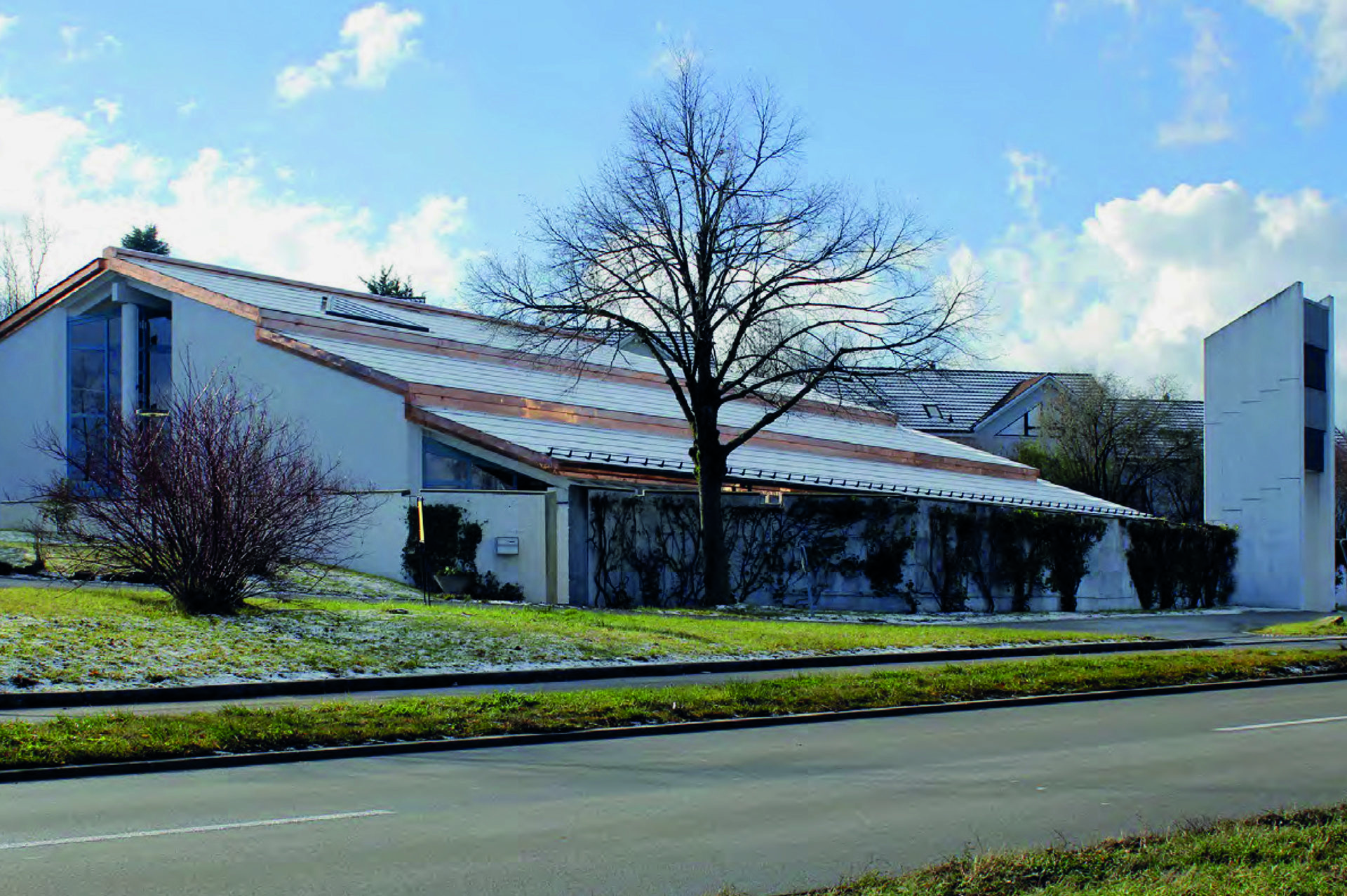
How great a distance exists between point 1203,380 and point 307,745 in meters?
35.0

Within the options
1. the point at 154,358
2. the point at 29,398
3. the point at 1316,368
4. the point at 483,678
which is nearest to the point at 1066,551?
the point at 1316,368

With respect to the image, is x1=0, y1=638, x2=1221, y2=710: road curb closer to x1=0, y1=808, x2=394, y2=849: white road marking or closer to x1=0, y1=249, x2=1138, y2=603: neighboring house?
x1=0, y1=808, x2=394, y2=849: white road marking

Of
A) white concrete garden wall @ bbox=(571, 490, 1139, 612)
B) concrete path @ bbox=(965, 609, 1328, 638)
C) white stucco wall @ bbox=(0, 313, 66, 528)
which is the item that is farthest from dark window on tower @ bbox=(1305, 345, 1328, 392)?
white stucco wall @ bbox=(0, 313, 66, 528)

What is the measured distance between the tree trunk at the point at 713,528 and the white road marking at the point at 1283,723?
623 inches

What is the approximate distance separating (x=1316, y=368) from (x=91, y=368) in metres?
33.0

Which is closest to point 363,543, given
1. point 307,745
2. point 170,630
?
point 170,630

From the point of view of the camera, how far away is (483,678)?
16484mm

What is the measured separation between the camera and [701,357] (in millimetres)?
28969

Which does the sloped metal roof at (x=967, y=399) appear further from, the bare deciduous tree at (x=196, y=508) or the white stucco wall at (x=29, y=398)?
the bare deciduous tree at (x=196, y=508)

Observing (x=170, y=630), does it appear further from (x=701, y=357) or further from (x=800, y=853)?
(x=701, y=357)

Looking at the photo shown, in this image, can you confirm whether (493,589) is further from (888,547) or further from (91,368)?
(91,368)

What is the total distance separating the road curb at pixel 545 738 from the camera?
10.2 m

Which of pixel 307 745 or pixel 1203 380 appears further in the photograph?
pixel 1203 380

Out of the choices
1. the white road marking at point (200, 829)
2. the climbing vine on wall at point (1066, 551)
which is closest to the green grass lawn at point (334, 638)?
the white road marking at point (200, 829)
